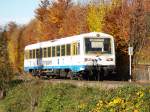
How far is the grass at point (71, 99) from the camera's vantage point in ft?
45.1

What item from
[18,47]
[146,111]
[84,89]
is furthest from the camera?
[18,47]

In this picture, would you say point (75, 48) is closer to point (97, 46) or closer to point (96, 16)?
point (97, 46)

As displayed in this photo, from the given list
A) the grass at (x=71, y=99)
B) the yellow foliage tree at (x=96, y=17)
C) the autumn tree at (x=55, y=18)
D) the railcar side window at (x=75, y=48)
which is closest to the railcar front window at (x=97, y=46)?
the railcar side window at (x=75, y=48)

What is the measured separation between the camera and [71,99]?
20484 millimetres

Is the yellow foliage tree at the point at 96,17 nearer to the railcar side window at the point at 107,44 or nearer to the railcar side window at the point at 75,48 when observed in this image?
the railcar side window at the point at 107,44

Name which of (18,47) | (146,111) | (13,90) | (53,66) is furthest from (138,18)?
(18,47)

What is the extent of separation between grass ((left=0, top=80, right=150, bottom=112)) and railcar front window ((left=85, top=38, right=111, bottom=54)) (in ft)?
19.6

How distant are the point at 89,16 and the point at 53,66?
9.24 metres

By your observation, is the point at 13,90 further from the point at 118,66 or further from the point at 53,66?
the point at 118,66

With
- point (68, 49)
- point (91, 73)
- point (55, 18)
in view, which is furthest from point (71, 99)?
point (55, 18)

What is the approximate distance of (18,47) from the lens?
94500 mm

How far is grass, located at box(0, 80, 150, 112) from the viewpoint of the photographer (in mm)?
13734

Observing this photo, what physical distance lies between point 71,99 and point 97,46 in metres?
15.3

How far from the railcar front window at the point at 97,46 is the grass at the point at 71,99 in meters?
5.98
